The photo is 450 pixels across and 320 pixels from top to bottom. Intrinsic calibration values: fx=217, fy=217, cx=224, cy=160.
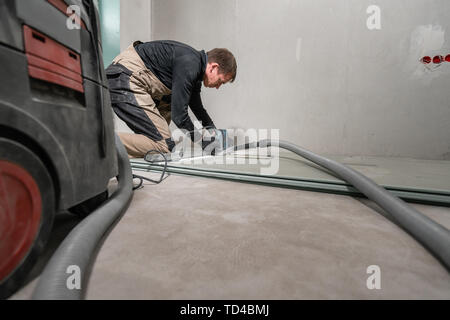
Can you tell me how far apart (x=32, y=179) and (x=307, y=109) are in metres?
2.58

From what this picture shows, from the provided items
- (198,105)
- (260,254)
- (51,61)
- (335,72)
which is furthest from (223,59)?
(260,254)

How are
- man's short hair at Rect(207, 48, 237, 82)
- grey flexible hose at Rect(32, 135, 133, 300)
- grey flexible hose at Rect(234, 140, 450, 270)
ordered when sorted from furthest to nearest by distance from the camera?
1. man's short hair at Rect(207, 48, 237, 82)
2. grey flexible hose at Rect(234, 140, 450, 270)
3. grey flexible hose at Rect(32, 135, 133, 300)

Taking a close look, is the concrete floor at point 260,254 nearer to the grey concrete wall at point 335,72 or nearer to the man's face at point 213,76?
the man's face at point 213,76

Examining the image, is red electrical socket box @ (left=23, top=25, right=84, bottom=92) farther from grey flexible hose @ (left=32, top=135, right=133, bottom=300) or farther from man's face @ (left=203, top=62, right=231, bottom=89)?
man's face @ (left=203, top=62, right=231, bottom=89)

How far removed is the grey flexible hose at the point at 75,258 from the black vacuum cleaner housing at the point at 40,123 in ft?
0.14

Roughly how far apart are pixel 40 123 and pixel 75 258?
247 mm

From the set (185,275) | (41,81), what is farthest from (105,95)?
(185,275)

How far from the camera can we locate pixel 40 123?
1.22 feet

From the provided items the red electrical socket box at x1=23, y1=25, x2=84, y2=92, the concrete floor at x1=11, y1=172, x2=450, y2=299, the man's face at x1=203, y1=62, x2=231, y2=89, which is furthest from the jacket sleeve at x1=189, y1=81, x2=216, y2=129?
the red electrical socket box at x1=23, y1=25, x2=84, y2=92

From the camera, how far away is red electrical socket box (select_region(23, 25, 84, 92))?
360mm

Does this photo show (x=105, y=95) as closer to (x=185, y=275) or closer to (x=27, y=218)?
(x=27, y=218)

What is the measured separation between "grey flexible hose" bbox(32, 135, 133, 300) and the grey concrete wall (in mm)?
2376

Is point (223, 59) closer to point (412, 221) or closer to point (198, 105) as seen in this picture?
point (198, 105)
